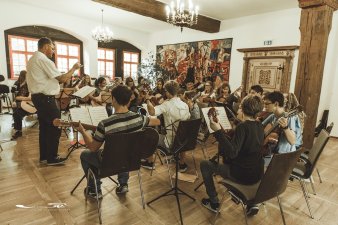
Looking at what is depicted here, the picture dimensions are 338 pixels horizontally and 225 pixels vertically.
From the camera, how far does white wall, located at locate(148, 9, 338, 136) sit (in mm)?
5758

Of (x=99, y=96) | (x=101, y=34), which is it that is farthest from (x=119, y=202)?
(x=101, y=34)

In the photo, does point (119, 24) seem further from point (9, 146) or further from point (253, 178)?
point (253, 178)

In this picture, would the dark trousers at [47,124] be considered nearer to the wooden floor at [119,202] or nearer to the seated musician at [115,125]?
the wooden floor at [119,202]

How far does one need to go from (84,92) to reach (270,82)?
5147 mm

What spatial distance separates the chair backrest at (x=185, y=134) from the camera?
7.93 ft

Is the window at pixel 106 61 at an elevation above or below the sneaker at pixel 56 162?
above

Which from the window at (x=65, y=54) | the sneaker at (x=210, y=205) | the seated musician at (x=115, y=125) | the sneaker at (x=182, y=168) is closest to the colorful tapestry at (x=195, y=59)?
the window at (x=65, y=54)

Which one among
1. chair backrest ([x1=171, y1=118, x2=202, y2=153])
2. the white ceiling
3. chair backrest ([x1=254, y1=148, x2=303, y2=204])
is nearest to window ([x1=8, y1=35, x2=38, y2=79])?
the white ceiling

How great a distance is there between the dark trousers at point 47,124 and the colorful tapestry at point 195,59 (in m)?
5.80

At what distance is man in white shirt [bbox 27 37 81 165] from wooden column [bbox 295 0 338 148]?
143 inches

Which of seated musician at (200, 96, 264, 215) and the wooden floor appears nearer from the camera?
seated musician at (200, 96, 264, 215)

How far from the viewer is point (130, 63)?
1203 cm

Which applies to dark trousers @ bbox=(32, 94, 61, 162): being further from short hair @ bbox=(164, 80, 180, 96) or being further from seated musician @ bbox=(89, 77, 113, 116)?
short hair @ bbox=(164, 80, 180, 96)

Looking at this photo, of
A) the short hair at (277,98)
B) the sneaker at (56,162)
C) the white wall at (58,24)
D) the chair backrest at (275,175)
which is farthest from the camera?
the white wall at (58,24)
